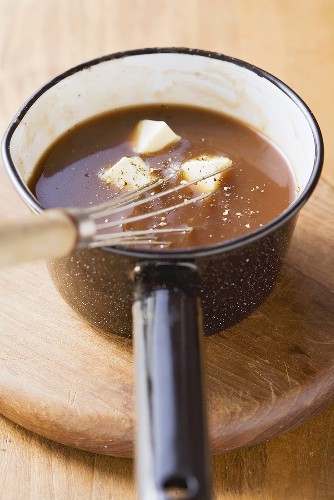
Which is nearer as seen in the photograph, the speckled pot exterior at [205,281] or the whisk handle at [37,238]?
the whisk handle at [37,238]

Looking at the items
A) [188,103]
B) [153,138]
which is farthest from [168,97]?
[153,138]

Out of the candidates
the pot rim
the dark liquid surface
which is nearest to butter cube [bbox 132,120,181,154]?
the dark liquid surface

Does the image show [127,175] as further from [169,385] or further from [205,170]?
[169,385]

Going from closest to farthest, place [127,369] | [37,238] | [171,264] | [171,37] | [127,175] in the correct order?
1. [37,238]
2. [171,264]
3. [127,369]
4. [127,175]
5. [171,37]

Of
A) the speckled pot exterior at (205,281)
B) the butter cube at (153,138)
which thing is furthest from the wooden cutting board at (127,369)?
the butter cube at (153,138)

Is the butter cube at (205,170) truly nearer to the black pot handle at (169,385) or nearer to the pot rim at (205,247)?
the pot rim at (205,247)

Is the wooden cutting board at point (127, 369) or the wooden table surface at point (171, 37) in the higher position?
the wooden table surface at point (171, 37)
